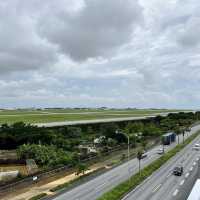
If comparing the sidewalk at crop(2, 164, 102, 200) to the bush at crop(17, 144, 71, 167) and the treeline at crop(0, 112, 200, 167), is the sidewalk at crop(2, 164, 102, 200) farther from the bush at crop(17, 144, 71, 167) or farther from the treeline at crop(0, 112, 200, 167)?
the treeline at crop(0, 112, 200, 167)

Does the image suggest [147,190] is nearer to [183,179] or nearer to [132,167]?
[183,179]

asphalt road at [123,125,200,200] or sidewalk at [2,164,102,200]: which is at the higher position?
asphalt road at [123,125,200,200]

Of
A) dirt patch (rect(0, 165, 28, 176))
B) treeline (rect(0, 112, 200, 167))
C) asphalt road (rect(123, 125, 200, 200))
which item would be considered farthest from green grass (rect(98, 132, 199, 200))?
dirt patch (rect(0, 165, 28, 176))

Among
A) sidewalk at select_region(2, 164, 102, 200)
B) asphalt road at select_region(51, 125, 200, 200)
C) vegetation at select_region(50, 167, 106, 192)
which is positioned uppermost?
vegetation at select_region(50, 167, 106, 192)

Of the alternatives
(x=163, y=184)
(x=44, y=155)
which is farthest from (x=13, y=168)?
(x=163, y=184)

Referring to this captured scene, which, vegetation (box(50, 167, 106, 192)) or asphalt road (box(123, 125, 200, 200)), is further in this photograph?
vegetation (box(50, 167, 106, 192))

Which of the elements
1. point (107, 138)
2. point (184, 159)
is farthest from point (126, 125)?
point (184, 159)

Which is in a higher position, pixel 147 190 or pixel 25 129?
pixel 25 129

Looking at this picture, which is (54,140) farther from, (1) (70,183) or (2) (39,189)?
(2) (39,189)

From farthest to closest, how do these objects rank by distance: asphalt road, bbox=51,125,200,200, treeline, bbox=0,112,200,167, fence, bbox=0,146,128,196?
treeline, bbox=0,112,200,167 < fence, bbox=0,146,128,196 < asphalt road, bbox=51,125,200,200
